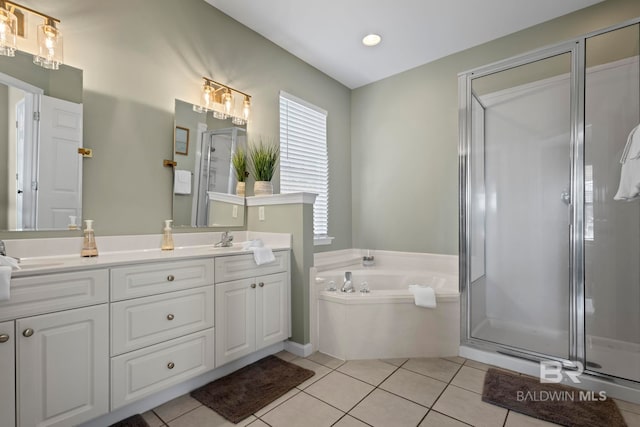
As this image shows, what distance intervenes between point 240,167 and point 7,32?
5.12 feet

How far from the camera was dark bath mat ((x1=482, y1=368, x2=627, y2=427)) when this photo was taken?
1.68 metres

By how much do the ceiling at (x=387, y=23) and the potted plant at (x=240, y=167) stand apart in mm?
1178

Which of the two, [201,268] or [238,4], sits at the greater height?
[238,4]


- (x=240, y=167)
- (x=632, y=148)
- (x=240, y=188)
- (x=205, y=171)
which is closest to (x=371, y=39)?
(x=240, y=167)

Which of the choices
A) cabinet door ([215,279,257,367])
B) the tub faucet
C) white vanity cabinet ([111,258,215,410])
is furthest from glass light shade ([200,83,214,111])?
the tub faucet

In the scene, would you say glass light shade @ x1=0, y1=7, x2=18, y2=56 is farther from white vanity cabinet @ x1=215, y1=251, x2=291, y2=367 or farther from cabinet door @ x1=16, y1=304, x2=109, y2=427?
white vanity cabinet @ x1=215, y1=251, x2=291, y2=367

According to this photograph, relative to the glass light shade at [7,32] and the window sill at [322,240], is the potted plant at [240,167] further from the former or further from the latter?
the glass light shade at [7,32]

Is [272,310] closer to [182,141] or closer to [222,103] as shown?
[182,141]

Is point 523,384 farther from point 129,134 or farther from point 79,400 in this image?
point 129,134

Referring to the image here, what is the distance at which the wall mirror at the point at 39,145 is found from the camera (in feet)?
5.28

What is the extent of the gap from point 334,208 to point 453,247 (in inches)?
55.5

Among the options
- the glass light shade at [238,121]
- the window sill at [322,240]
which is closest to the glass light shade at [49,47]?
the glass light shade at [238,121]

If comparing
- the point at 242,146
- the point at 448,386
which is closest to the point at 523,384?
the point at 448,386

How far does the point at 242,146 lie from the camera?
2.78 meters
